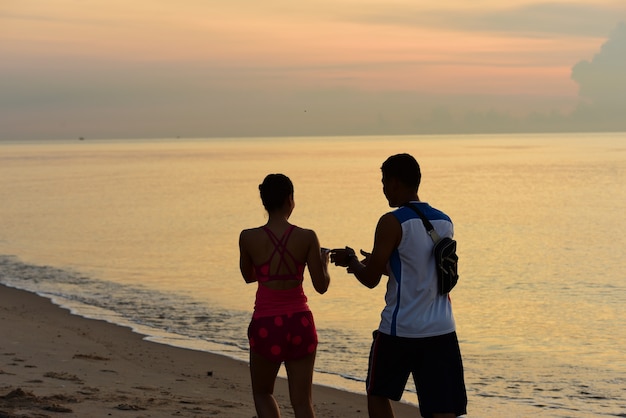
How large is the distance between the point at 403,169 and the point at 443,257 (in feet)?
1.70

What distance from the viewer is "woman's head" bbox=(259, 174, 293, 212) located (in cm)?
509

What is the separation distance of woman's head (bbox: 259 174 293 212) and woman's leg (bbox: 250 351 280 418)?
878 mm

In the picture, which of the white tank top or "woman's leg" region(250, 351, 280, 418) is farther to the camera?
"woman's leg" region(250, 351, 280, 418)

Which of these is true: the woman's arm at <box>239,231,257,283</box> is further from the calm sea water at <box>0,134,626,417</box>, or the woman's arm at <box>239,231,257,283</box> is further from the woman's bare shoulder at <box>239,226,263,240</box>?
the calm sea water at <box>0,134,626,417</box>

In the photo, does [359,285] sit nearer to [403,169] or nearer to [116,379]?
[116,379]

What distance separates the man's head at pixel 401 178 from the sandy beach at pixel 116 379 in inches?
146

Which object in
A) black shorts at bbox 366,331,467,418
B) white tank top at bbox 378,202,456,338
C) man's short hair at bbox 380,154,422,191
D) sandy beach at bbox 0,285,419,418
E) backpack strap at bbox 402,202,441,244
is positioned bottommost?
sandy beach at bbox 0,285,419,418

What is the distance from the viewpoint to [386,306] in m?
4.87

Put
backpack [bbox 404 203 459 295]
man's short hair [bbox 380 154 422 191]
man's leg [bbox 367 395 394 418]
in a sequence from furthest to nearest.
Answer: man's leg [bbox 367 395 394 418] → man's short hair [bbox 380 154 422 191] → backpack [bbox 404 203 459 295]

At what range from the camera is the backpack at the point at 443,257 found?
15.6 ft

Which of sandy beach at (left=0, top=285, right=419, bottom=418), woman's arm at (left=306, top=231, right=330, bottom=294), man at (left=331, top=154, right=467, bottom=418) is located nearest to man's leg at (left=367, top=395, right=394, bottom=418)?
man at (left=331, top=154, right=467, bottom=418)

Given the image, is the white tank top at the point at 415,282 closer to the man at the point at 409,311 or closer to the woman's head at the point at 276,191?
the man at the point at 409,311

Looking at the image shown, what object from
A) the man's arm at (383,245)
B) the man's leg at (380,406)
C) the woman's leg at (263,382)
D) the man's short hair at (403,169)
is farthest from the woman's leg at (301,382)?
the man's short hair at (403,169)

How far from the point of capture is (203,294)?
18.0m
